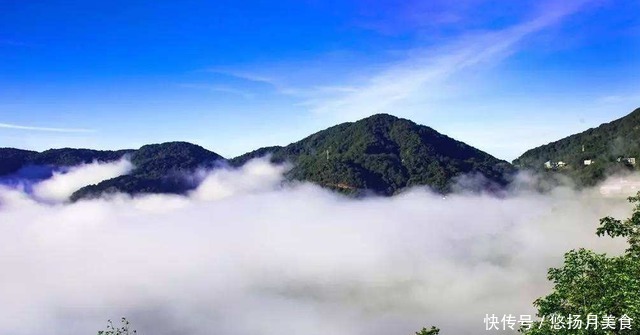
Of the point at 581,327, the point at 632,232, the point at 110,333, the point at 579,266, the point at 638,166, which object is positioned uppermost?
the point at 638,166

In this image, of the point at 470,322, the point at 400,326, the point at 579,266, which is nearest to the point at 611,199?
the point at 470,322

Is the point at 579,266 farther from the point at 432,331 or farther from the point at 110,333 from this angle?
the point at 110,333

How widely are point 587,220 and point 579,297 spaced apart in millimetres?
206077

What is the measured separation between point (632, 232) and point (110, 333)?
1405 inches

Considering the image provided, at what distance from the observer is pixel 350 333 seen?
19475cm

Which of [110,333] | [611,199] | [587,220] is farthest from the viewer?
[587,220]

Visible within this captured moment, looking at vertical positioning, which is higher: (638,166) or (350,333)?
(638,166)

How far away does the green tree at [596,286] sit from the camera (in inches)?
748

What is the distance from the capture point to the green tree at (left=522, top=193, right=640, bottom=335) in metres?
19.0

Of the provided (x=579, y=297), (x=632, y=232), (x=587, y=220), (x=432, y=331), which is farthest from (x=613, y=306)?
(x=587, y=220)

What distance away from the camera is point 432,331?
38656 mm

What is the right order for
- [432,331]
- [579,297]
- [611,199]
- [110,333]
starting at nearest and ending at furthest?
[579,297] → [110,333] → [432,331] → [611,199]

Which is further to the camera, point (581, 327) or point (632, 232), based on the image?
point (632, 232)

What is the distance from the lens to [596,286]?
21500mm
